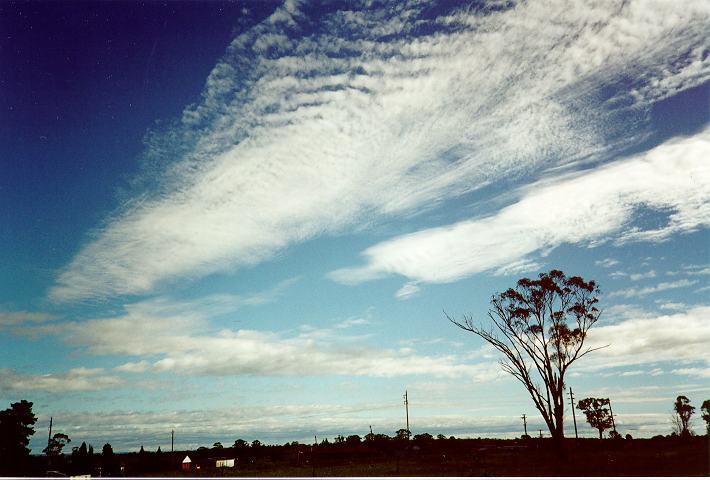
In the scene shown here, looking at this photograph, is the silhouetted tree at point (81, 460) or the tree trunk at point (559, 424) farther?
the silhouetted tree at point (81, 460)

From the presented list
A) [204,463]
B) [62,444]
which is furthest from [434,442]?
[62,444]

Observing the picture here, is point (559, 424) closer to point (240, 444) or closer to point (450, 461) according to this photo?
point (450, 461)

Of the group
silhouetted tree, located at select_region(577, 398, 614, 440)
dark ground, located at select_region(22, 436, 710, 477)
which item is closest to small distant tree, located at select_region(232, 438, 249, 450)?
dark ground, located at select_region(22, 436, 710, 477)

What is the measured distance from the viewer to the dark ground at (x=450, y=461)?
32406 mm

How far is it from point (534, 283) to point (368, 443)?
4757 cm

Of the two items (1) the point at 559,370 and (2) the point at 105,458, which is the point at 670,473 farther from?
(2) the point at 105,458

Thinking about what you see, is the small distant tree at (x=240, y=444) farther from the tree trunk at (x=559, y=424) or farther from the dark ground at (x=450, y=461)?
the tree trunk at (x=559, y=424)

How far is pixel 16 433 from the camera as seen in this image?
5184 cm

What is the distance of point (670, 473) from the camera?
88.3ft

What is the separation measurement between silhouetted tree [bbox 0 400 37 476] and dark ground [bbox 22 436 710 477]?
17.6 ft

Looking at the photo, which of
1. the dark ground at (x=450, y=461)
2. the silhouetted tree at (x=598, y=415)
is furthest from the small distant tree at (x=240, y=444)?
the silhouetted tree at (x=598, y=415)

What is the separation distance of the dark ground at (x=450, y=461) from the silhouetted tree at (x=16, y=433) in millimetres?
5359

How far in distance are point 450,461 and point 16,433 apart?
42.9m

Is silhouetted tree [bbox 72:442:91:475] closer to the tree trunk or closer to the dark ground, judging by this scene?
the dark ground
